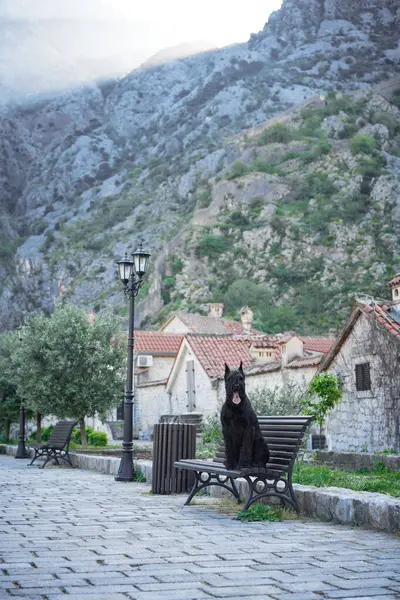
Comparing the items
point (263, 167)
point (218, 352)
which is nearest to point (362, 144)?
point (263, 167)

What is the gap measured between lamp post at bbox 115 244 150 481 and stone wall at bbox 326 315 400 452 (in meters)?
6.06

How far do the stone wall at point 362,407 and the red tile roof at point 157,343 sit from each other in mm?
21987

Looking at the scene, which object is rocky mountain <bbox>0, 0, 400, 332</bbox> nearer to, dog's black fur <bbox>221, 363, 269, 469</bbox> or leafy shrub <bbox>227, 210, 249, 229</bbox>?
leafy shrub <bbox>227, 210, 249, 229</bbox>

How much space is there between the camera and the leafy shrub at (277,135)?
4316 inches

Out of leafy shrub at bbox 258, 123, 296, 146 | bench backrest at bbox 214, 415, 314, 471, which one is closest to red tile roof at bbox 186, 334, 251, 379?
bench backrest at bbox 214, 415, 314, 471

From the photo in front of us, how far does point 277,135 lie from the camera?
361ft

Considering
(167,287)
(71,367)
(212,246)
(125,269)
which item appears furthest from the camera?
(212,246)

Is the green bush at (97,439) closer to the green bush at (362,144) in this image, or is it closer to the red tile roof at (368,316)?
the red tile roof at (368,316)

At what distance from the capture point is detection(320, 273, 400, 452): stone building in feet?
51.2

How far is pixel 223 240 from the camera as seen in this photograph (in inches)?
3410

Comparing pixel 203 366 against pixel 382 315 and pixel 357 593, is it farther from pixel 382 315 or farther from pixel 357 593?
pixel 357 593

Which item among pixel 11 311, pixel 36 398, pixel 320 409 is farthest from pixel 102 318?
pixel 11 311

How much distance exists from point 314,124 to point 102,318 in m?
95.9

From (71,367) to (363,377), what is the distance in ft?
28.5
